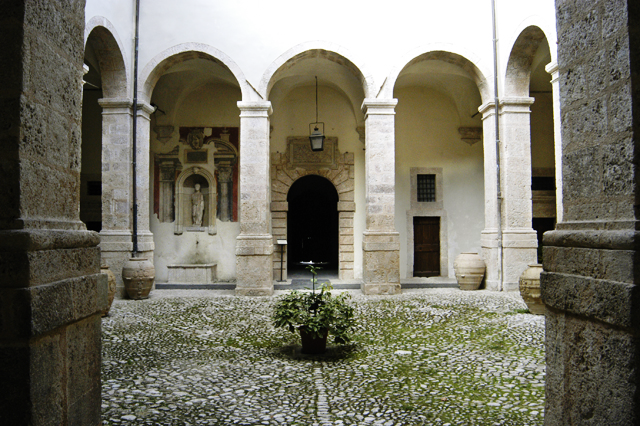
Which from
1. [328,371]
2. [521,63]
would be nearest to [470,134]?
[521,63]

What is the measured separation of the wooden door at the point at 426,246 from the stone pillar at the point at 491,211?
216 cm

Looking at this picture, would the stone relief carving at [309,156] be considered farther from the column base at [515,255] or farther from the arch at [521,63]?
the column base at [515,255]

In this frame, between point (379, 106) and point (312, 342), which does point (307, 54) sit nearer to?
point (379, 106)

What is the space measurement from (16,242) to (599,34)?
8.50ft

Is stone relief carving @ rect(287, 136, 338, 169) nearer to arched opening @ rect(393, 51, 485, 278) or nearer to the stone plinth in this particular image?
arched opening @ rect(393, 51, 485, 278)

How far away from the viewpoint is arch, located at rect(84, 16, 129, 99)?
8.11m

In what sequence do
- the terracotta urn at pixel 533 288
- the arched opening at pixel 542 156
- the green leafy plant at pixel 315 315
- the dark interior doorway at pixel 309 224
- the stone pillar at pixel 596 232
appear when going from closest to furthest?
the stone pillar at pixel 596 232
the green leafy plant at pixel 315 315
the terracotta urn at pixel 533 288
the arched opening at pixel 542 156
the dark interior doorway at pixel 309 224

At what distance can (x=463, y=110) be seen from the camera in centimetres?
1152

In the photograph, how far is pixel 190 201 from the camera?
11.4m

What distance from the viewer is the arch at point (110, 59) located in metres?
8.11

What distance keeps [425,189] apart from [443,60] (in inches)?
135

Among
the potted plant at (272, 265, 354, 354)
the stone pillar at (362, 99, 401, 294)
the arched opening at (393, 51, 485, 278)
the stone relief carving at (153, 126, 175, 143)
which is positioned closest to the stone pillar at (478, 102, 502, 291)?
the stone pillar at (362, 99, 401, 294)

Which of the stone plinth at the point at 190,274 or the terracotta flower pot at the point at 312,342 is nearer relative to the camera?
the terracotta flower pot at the point at 312,342

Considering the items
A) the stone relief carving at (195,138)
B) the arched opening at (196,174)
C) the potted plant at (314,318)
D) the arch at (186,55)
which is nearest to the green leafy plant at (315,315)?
the potted plant at (314,318)
